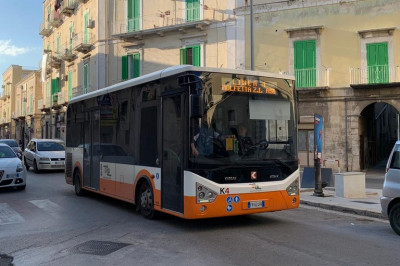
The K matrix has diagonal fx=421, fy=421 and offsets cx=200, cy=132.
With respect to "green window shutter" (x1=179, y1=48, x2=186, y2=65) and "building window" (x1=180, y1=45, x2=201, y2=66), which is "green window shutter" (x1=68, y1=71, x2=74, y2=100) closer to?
"green window shutter" (x1=179, y1=48, x2=186, y2=65)

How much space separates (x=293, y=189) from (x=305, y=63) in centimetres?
1693

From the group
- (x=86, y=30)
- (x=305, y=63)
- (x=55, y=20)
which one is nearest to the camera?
(x=305, y=63)

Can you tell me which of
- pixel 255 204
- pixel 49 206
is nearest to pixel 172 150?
pixel 255 204

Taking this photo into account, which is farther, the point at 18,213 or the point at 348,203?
the point at 348,203

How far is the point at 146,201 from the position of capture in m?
8.77

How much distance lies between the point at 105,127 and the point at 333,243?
6.29 m

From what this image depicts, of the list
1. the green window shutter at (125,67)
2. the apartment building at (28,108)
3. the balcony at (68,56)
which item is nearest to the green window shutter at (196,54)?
the green window shutter at (125,67)

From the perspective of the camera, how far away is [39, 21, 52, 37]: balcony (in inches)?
1806

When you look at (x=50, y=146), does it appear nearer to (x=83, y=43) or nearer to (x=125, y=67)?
(x=125, y=67)

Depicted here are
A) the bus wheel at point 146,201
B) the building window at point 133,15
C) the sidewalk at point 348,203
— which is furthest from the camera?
the building window at point 133,15

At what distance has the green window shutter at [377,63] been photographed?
22031 millimetres

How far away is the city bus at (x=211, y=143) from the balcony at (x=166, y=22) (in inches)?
707

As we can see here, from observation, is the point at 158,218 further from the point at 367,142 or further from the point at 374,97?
Result: the point at 367,142

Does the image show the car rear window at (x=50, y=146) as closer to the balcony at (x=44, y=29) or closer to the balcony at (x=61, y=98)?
the balcony at (x=61, y=98)
